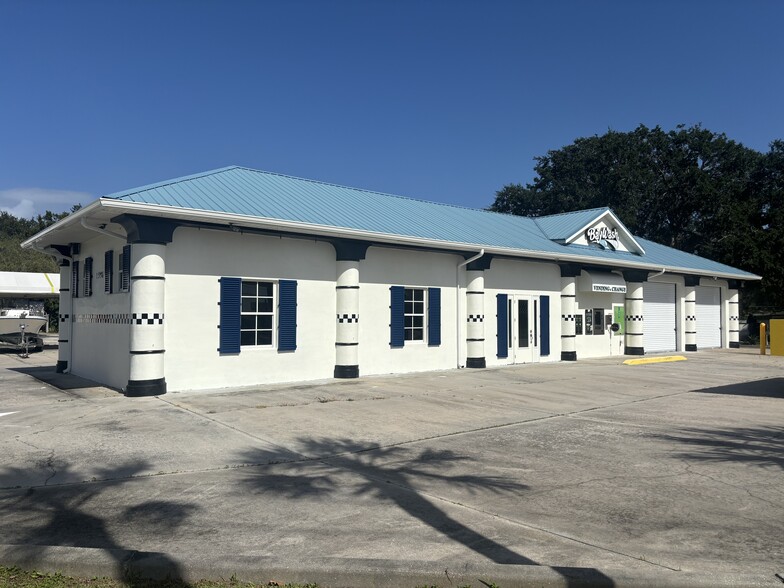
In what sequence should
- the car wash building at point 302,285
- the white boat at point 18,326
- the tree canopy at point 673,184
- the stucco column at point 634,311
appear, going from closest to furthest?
the car wash building at point 302,285
the stucco column at point 634,311
the white boat at point 18,326
the tree canopy at point 673,184

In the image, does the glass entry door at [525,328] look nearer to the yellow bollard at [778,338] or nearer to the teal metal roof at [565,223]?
the teal metal roof at [565,223]

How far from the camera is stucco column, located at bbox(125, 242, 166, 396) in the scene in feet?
38.8

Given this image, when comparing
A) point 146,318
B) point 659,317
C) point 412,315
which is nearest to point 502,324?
point 412,315

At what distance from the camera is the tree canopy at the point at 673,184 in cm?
4459

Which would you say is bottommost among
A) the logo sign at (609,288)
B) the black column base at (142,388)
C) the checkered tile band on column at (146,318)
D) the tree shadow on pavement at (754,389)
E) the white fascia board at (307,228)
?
the tree shadow on pavement at (754,389)

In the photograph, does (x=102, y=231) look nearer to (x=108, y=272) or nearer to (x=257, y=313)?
(x=108, y=272)

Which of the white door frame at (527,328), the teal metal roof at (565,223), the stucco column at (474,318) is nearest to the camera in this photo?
the stucco column at (474,318)

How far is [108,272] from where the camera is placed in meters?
14.0

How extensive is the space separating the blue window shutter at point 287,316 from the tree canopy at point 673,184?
36457 mm

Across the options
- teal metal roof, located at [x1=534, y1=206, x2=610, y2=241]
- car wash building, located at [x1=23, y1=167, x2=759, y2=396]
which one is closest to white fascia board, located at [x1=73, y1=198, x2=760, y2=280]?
car wash building, located at [x1=23, y1=167, x2=759, y2=396]

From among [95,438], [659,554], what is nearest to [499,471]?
[659,554]

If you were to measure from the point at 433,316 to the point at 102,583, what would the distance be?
13558 millimetres

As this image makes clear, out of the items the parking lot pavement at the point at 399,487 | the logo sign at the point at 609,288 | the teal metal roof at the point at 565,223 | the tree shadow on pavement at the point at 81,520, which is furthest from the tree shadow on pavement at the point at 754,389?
the tree shadow on pavement at the point at 81,520

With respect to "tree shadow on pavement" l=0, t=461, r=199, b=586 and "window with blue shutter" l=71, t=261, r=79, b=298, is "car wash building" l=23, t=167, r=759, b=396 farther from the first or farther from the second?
"tree shadow on pavement" l=0, t=461, r=199, b=586
